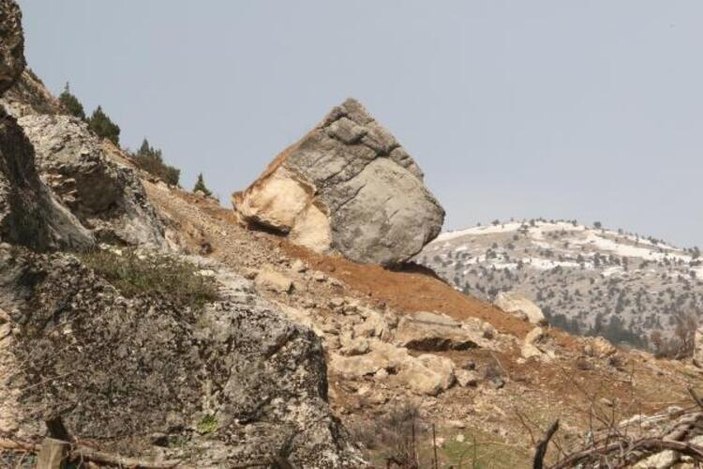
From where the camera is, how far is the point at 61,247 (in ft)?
28.5

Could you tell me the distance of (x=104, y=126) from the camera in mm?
A: 33688

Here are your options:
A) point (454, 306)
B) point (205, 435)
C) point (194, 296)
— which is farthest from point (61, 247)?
Result: point (454, 306)

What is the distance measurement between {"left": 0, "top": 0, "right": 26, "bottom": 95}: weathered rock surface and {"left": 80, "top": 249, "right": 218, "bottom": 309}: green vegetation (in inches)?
81.8

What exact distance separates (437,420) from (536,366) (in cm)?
462

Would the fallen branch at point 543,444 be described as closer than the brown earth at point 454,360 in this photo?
Yes

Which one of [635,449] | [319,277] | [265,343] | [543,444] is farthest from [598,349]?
[543,444]

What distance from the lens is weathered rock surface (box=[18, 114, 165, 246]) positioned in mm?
12258

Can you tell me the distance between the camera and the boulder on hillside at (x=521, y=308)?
26.6 metres

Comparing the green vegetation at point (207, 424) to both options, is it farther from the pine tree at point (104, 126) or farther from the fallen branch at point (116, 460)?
the pine tree at point (104, 126)

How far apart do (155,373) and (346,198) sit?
20.9 m

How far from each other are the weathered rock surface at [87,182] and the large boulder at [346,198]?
→ 14.0 meters

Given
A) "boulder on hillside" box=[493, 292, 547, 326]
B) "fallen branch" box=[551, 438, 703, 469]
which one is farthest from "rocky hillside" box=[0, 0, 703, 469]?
"boulder on hillside" box=[493, 292, 547, 326]

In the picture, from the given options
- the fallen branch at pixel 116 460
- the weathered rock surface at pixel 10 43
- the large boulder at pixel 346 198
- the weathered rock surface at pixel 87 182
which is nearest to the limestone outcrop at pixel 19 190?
the weathered rock surface at pixel 10 43

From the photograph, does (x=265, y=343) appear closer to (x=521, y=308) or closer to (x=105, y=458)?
(x=105, y=458)
